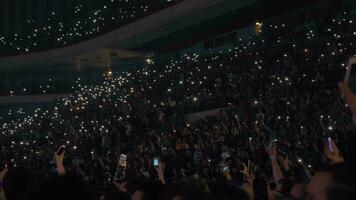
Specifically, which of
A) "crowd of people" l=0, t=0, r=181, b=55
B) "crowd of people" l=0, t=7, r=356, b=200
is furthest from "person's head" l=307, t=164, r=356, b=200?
"crowd of people" l=0, t=0, r=181, b=55

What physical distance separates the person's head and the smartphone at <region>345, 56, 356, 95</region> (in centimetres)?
55

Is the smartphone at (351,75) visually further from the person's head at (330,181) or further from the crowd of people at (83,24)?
the crowd of people at (83,24)

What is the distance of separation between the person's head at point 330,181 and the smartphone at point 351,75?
0.55 metres

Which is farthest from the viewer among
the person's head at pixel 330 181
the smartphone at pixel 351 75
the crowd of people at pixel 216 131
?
the crowd of people at pixel 216 131

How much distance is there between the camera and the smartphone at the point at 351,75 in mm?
2877

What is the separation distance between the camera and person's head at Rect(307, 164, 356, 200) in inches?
94.3

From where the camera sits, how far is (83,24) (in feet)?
98.0

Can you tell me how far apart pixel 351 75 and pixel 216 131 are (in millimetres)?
10331

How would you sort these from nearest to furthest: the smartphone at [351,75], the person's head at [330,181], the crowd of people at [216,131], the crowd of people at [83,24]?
the person's head at [330,181], the smartphone at [351,75], the crowd of people at [216,131], the crowd of people at [83,24]

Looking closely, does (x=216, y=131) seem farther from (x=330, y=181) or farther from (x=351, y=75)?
(x=330, y=181)

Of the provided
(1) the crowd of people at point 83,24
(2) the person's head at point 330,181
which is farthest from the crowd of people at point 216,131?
(1) the crowd of people at point 83,24

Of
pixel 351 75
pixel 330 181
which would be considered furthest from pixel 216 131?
pixel 330 181

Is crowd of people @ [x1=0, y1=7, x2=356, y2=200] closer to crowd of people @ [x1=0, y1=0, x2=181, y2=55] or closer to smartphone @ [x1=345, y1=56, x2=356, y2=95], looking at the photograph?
smartphone @ [x1=345, y1=56, x2=356, y2=95]

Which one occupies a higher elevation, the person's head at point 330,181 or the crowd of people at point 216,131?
the crowd of people at point 216,131
